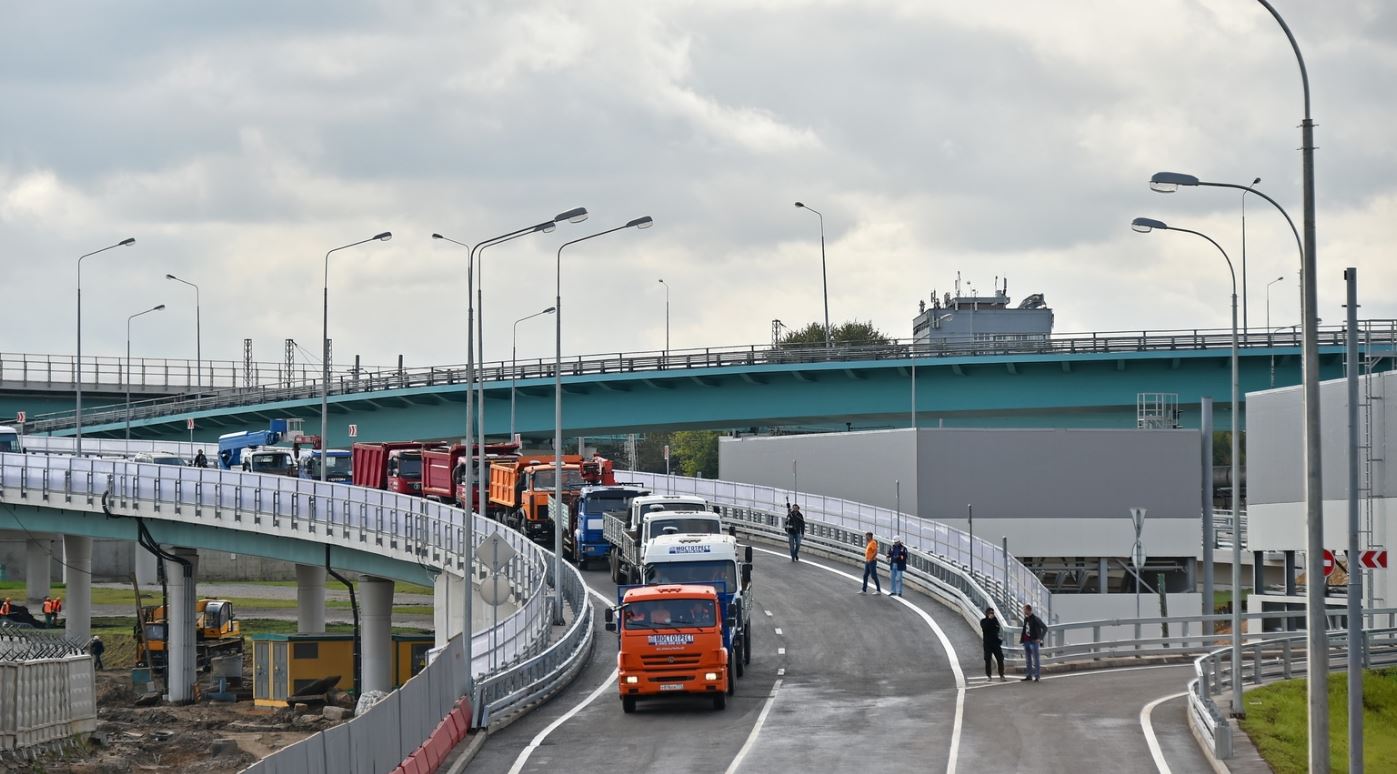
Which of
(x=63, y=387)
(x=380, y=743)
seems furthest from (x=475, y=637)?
(x=63, y=387)

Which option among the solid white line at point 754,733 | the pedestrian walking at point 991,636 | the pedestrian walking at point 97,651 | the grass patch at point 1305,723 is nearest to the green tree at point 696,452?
the pedestrian walking at point 97,651

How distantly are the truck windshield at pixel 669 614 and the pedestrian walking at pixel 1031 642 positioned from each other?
702 cm

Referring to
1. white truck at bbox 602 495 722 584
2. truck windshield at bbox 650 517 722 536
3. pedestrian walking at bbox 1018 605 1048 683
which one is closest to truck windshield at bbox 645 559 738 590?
white truck at bbox 602 495 722 584

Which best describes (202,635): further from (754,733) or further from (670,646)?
(754,733)

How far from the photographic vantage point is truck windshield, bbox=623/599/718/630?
28.7 meters

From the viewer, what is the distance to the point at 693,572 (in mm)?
31938

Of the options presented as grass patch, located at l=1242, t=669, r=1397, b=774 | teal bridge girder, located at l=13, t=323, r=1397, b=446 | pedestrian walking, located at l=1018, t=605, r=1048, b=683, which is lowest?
grass patch, located at l=1242, t=669, r=1397, b=774

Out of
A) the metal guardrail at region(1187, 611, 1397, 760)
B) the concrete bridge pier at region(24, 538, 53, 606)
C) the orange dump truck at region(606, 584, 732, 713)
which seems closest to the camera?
the metal guardrail at region(1187, 611, 1397, 760)

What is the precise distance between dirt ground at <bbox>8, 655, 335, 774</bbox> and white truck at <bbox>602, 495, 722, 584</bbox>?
10.2 m

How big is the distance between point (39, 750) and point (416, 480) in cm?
2394

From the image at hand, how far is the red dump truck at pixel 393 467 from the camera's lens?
2574 inches

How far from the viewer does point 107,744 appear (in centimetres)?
4650

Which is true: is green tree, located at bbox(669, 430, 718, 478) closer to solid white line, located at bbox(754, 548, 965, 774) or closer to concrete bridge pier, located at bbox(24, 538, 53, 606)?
concrete bridge pier, located at bbox(24, 538, 53, 606)

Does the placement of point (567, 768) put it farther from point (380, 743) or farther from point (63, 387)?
point (63, 387)
